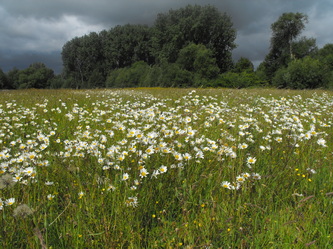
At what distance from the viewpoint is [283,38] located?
154 ft

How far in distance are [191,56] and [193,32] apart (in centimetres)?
774

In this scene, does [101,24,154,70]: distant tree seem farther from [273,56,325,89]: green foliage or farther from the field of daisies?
the field of daisies

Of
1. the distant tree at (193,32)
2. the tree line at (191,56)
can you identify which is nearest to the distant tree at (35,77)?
the tree line at (191,56)

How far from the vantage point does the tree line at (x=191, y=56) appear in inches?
1355

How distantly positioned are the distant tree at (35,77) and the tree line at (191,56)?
0.88 metres

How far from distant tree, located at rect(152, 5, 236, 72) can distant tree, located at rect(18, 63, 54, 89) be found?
40848 mm

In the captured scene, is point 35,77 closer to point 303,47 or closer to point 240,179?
point 303,47

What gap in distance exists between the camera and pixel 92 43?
6238 cm

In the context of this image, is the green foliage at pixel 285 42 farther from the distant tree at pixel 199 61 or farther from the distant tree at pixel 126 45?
the distant tree at pixel 126 45

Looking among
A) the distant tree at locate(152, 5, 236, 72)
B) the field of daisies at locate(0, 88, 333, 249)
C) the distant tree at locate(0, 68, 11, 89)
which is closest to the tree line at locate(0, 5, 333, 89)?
the distant tree at locate(152, 5, 236, 72)

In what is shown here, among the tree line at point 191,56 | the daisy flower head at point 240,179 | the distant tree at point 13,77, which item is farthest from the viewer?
the distant tree at point 13,77

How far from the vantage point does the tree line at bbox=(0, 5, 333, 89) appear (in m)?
34.4

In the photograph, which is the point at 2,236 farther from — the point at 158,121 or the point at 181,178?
the point at 158,121

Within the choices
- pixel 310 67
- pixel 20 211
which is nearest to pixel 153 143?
pixel 20 211
